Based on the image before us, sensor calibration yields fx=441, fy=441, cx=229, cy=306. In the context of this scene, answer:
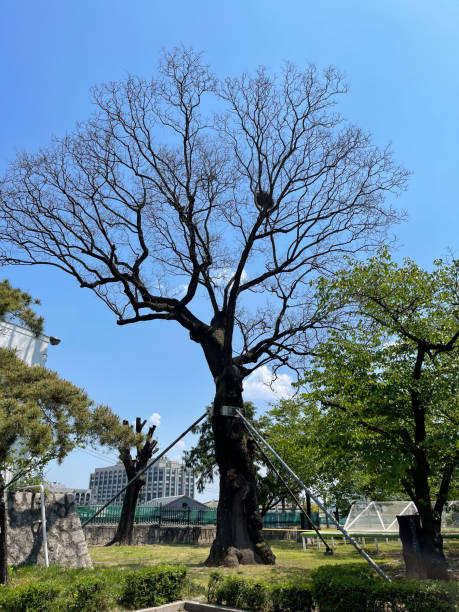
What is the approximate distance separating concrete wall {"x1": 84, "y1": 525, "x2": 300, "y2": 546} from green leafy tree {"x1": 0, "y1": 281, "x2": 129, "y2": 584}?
1270cm

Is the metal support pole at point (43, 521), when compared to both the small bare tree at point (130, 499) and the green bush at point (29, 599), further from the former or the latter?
the small bare tree at point (130, 499)

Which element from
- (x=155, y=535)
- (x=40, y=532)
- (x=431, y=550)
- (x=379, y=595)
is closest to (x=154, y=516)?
(x=155, y=535)

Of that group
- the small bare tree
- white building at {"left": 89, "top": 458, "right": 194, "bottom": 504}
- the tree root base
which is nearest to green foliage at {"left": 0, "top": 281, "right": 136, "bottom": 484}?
the tree root base

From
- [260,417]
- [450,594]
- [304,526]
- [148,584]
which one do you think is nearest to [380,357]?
[450,594]

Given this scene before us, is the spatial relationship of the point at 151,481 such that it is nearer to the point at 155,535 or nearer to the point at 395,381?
the point at 155,535

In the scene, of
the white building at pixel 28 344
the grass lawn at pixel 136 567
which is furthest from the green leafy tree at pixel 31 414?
the white building at pixel 28 344

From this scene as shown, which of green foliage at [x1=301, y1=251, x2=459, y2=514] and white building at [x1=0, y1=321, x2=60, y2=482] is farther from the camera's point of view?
white building at [x1=0, y1=321, x2=60, y2=482]

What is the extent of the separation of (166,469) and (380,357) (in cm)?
10403

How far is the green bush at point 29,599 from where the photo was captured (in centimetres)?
546

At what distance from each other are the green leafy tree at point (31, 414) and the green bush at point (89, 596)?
89.2 inches

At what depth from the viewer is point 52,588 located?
5695 millimetres

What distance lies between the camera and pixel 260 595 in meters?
6.12

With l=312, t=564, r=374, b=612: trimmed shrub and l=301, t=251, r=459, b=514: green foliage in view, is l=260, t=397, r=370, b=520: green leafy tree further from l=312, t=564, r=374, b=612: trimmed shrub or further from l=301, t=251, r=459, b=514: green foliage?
l=312, t=564, r=374, b=612: trimmed shrub

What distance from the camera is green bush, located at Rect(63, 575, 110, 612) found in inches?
226
